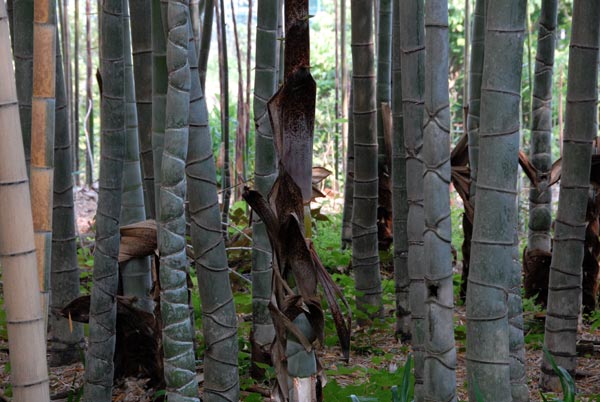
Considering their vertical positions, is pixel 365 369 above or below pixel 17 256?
below

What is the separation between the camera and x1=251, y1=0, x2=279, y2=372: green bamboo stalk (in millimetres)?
2668

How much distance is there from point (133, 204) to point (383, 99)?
2023 millimetres

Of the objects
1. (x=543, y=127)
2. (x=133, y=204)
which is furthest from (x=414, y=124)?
Result: (x=543, y=127)

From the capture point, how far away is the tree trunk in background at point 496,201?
1.64m

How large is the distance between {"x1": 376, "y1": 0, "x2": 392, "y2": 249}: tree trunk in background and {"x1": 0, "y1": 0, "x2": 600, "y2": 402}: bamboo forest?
27 millimetres

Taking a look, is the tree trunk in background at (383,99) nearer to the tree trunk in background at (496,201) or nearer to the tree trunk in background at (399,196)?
the tree trunk in background at (399,196)

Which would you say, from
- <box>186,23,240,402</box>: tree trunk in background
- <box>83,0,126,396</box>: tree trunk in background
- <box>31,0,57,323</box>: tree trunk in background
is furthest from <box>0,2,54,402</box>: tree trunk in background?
<box>83,0,126,396</box>: tree trunk in background

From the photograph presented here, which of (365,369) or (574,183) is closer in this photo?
(574,183)

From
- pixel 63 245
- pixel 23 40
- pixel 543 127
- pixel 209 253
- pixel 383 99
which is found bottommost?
→ pixel 63 245

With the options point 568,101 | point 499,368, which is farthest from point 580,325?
point 499,368

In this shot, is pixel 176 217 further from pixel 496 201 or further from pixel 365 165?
pixel 365 165

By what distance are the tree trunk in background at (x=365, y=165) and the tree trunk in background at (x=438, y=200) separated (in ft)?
5.42

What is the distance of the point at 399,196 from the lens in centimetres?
315

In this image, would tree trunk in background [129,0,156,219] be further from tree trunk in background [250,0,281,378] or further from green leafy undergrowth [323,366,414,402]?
green leafy undergrowth [323,366,414,402]
